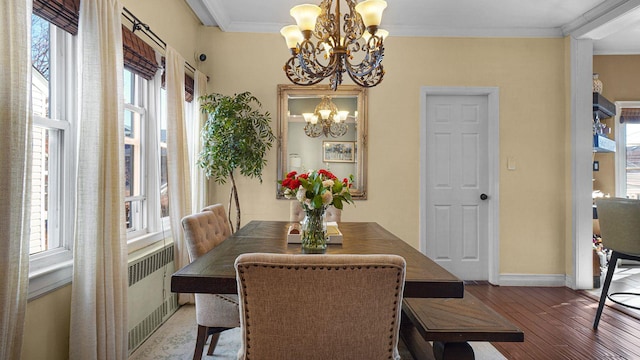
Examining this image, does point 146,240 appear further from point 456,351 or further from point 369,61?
point 456,351

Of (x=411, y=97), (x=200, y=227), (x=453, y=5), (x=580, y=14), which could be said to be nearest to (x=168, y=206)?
(x=200, y=227)

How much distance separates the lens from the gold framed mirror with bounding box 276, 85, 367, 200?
12.6ft

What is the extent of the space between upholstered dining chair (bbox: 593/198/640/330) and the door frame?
3.64 ft

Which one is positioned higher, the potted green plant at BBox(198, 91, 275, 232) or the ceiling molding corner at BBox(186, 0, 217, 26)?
the ceiling molding corner at BBox(186, 0, 217, 26)

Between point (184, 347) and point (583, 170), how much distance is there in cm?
407

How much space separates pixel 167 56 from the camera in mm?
2801

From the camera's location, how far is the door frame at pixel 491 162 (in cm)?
388

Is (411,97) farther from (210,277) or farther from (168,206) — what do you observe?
(210,277)

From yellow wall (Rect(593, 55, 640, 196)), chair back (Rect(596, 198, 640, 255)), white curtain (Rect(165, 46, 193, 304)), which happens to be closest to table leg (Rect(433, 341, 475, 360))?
chair back (Rect(596, 198, 640, 255))

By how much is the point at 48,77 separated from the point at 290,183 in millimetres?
1332

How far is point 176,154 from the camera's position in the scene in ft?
9.35

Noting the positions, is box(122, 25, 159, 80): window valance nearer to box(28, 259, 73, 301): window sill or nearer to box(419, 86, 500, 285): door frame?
box(28, 259, 73, 301): window sill

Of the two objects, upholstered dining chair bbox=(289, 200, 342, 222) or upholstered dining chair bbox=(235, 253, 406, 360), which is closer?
upholstered dining chair bbox=(235, 253, 406, 360)

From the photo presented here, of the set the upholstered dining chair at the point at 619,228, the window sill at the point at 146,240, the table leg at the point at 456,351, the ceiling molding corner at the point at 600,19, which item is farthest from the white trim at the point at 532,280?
the window sill at the point at 146,240
